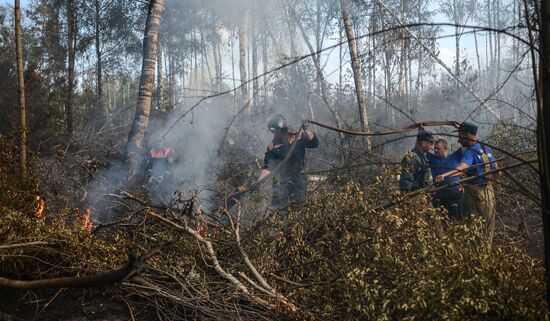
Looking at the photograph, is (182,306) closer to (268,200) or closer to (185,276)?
(185,276)

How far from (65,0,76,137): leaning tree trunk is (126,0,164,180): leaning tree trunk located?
536 centimetres

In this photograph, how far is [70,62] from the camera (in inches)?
533

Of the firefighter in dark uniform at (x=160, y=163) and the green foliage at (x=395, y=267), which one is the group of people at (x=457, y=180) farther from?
the firefighter in dark uniform at (x=160, y=163)


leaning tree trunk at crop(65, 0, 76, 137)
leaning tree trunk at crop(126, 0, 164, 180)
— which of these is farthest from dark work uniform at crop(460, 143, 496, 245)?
leaning tree trunk at crop(65, 0, 76, 137)

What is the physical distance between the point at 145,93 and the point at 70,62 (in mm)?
7269

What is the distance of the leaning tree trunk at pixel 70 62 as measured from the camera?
40.9ft

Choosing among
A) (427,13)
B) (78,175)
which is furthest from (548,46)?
(427,13)

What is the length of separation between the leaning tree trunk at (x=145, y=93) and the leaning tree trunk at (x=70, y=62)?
5.36 meters

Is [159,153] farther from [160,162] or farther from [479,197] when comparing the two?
[479,197]

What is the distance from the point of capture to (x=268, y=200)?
8.02 m

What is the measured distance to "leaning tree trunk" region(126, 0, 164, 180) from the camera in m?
7.61

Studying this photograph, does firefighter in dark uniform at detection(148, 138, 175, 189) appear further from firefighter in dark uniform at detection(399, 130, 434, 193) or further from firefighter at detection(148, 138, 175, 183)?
firefighter in dark uniform at detection(399, 130, 434, 193)

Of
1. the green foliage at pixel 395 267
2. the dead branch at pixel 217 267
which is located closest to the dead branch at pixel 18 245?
the dead branch at pixel 217 267

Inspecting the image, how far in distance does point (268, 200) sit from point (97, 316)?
471 cm
